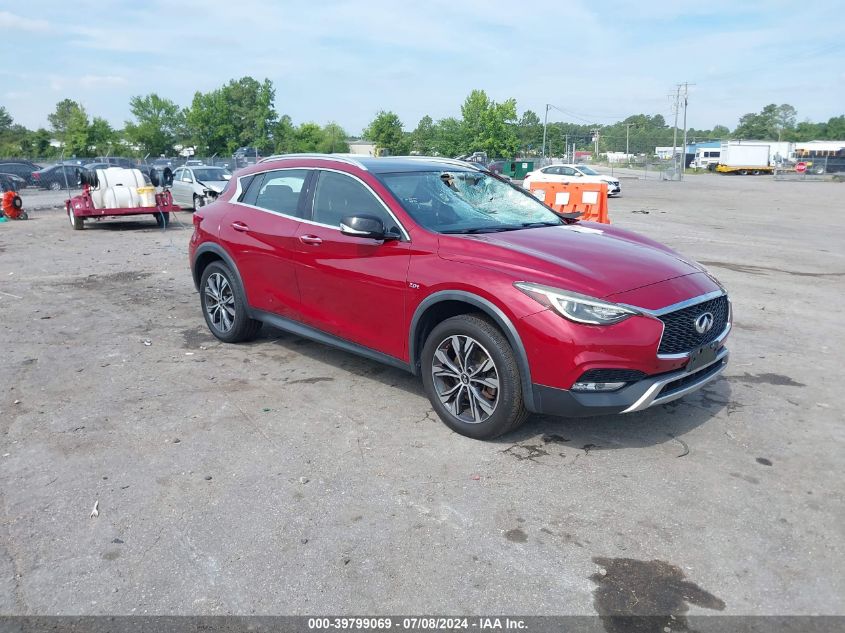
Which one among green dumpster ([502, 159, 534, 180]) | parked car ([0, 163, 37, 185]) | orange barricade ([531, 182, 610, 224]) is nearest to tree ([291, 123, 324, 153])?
green dumpster ([502, 159, 534, 180])

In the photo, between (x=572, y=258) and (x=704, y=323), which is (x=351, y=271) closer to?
(x=572, y=258)

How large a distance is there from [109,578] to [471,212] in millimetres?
3329

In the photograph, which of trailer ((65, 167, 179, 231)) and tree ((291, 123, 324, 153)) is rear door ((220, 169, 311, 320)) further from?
tree ((291, 123, 324, 153))

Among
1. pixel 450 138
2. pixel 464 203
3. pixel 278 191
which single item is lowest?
pixel 464 203

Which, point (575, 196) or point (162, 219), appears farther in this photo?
point (162, 219)

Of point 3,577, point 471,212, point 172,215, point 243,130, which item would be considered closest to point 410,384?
point 471,212

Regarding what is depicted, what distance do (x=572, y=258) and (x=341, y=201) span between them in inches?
75.2

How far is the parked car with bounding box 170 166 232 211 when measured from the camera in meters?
21.3

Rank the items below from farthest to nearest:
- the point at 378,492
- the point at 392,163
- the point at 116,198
A: the point at 116,198
the point at 392,163
the point at 378,492

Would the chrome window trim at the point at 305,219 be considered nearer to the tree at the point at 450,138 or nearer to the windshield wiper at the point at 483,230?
the windshield wiper at the point at 483,230

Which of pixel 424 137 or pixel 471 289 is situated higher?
pixel 424 137

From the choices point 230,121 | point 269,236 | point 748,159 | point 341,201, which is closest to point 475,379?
point 341,201

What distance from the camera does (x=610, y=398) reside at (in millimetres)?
3838

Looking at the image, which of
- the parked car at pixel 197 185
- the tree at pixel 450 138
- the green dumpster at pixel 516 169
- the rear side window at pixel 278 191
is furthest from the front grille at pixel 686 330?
the tree at pixel 450 138
